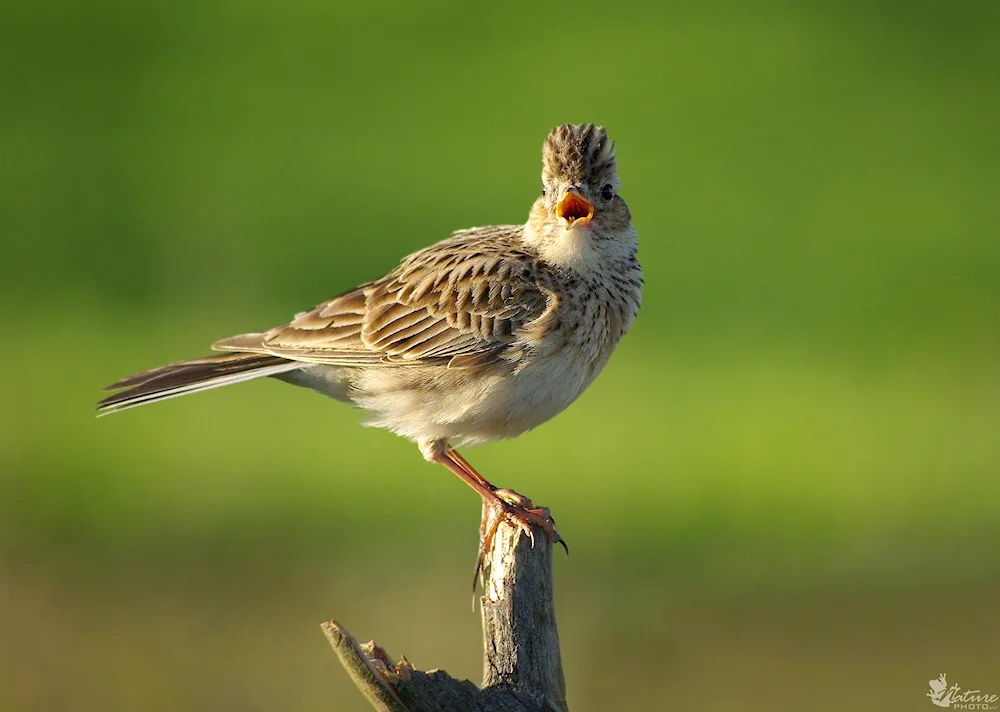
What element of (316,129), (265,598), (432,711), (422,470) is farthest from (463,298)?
(316,129)

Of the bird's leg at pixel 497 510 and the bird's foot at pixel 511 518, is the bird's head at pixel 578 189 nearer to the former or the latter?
the bird's leg at pixel 497 510

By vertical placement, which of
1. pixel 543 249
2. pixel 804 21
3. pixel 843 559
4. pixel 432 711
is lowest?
pixel 432 711

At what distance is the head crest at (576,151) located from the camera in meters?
6.41

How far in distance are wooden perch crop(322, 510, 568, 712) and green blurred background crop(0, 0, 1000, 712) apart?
4.17 meters

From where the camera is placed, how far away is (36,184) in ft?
54.8

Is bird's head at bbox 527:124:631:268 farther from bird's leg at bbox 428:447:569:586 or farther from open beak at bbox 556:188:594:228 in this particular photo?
bird's leg at bbox 428:447:569:586

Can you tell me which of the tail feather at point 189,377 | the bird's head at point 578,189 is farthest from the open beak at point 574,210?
the tail feather at point 189,377

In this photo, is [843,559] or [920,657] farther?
[843,559]

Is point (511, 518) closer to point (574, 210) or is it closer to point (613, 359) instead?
point (574, 210)

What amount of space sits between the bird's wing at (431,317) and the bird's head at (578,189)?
0.23 metres

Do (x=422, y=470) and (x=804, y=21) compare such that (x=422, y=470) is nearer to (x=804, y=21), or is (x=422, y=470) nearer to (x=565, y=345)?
(x=565, y=345)

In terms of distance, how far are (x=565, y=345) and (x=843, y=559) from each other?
589 cm

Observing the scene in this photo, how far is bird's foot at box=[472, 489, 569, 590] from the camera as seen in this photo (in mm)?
5840

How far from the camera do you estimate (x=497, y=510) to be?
619 cm
